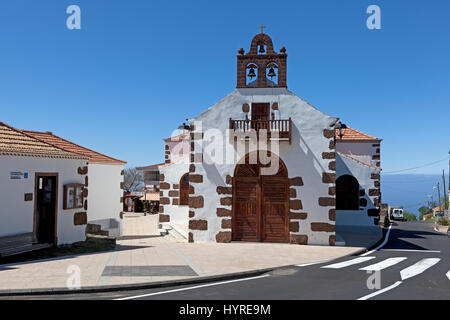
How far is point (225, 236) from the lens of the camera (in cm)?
1369

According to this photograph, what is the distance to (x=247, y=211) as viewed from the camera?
13711 mm

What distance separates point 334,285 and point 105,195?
39.8ft

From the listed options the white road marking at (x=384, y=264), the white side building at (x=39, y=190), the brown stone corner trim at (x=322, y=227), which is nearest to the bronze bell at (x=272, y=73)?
the brown stone corner trim at (x=322, y=227)

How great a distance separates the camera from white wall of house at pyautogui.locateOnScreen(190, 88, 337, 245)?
1338 centimetres

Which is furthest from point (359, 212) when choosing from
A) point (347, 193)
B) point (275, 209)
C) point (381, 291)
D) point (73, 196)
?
point (73, 196)

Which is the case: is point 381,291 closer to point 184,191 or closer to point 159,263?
point 159,263

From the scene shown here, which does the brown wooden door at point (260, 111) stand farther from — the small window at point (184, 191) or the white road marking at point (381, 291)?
the white road marking at point (381, 291)

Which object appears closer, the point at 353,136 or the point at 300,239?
the point at 300,239

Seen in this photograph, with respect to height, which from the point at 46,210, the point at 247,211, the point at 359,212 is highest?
the point at 46,210

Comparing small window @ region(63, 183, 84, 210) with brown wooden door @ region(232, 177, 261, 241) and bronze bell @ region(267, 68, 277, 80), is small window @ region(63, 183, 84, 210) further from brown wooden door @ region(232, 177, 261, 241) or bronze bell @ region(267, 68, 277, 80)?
bronze bell @ region(267, 68, 277, 80)

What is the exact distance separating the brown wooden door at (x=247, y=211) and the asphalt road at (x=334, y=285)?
369 centimetres

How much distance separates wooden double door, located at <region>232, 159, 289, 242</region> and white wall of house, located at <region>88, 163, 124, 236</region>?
662cm

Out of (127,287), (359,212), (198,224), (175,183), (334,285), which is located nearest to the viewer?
(127,287)

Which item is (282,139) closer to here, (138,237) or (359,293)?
(359,293)
